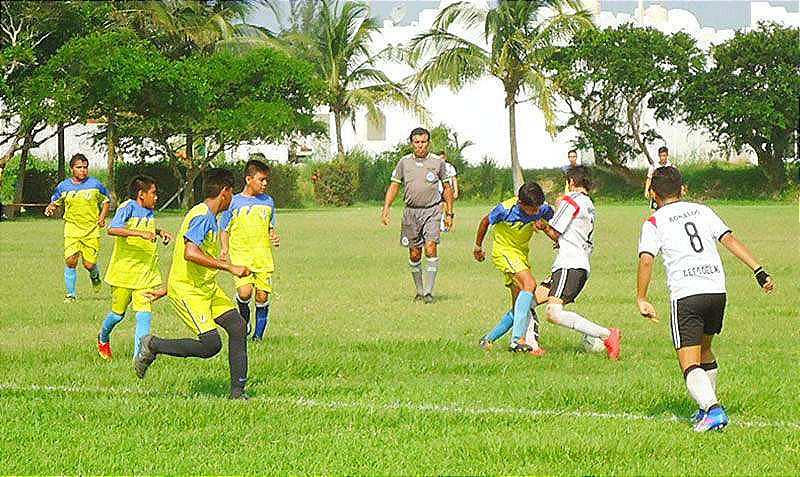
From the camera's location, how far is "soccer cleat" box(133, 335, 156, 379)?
8.26 meters

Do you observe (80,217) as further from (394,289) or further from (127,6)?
(127,6)

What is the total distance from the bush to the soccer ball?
4223 centimetres

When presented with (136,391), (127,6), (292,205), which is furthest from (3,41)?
(136,391)

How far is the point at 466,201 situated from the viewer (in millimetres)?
52312

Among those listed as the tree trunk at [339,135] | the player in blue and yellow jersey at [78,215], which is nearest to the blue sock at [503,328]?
the player in blue and yellow jersey at [78,215]

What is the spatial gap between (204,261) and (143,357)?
36.3 inches

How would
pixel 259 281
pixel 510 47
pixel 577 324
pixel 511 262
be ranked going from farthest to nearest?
pixel 510 47 → pixel 259 281 → pixel 511 262 → pixel 577 324

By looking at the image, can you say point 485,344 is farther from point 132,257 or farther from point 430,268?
point 430,268

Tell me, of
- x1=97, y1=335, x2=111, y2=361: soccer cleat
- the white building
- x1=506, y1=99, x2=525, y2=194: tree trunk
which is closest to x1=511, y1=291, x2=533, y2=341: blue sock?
x1=97, y1=335, x2=111, y2=361: soccer cleat

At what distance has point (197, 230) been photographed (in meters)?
7.95

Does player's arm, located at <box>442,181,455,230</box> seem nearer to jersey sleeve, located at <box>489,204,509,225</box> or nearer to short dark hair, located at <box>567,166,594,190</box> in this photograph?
jersey sleeve, located at <box>489,204,509,225</box>

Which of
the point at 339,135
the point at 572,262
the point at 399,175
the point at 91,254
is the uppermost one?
the point at 339,135

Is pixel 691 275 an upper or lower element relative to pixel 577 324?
upper

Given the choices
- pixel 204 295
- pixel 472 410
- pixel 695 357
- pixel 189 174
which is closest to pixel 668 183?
pixel 695 357
